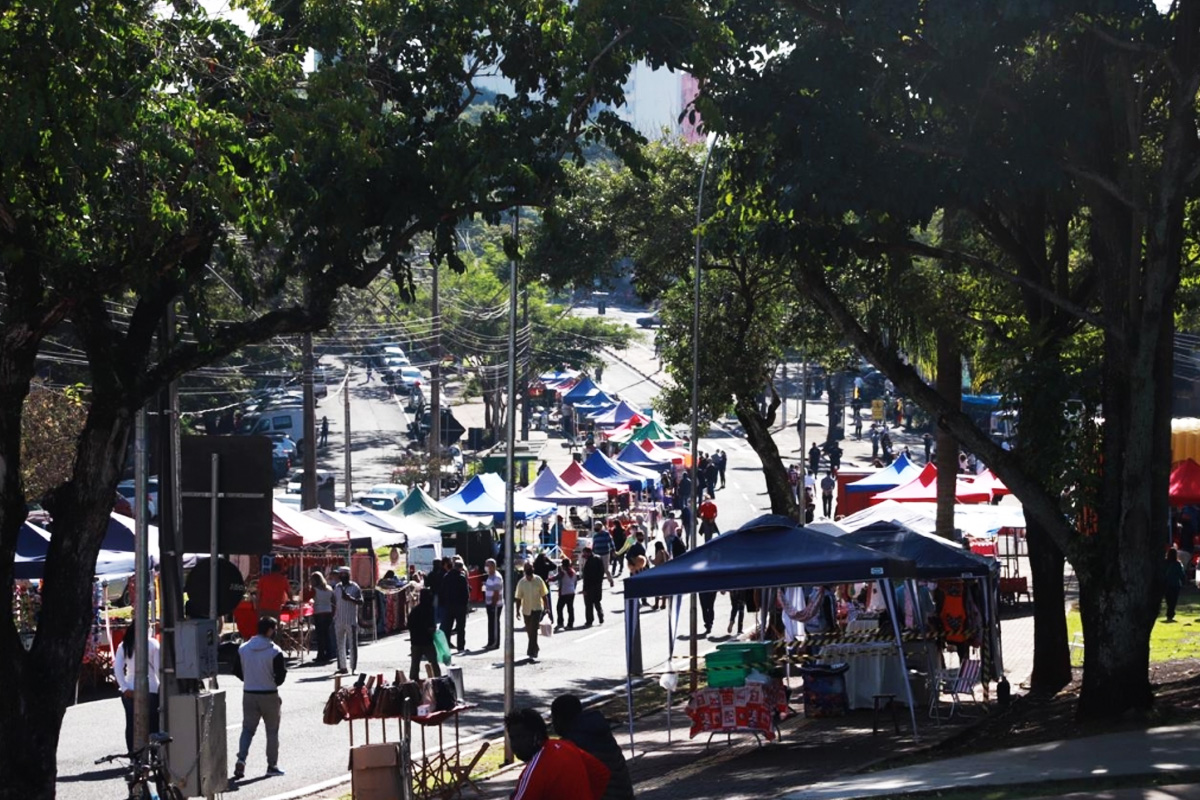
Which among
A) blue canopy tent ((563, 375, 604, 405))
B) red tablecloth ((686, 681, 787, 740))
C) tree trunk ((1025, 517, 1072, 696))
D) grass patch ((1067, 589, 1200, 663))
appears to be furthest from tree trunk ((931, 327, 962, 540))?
blue canopy tent ((563, 375, 604, 405))

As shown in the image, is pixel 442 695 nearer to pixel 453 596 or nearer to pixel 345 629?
pixel 345 629

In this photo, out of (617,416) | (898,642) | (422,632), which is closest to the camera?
(898,642)

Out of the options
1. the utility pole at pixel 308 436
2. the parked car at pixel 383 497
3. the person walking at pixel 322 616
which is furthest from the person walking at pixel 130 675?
the parked car at pixel 383 497

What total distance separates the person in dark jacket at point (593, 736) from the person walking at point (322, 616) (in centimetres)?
1734

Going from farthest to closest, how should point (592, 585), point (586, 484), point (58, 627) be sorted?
point (586, 484)
point (592, 585)
point (58, 627)

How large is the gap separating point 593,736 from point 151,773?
16.6ft

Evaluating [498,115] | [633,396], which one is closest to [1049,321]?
[498,115]

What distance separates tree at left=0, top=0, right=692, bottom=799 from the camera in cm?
1177

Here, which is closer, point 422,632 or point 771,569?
point 771,569

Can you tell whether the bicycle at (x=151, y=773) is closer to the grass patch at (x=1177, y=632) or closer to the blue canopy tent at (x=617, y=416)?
the grass patch at (x=1177, y=632)

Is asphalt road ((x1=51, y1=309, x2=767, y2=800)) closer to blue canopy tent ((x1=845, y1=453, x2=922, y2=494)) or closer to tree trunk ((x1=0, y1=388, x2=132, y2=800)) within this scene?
tree trunk ((x1=0, y1=388, x2=132, y2=800))

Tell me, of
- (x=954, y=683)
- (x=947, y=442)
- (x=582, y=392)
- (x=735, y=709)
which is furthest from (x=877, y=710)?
(x=582, y=392)

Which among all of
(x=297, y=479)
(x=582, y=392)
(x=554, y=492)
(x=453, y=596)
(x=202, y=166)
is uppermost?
(x=582, y=392)

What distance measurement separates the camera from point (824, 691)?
19.0 m
